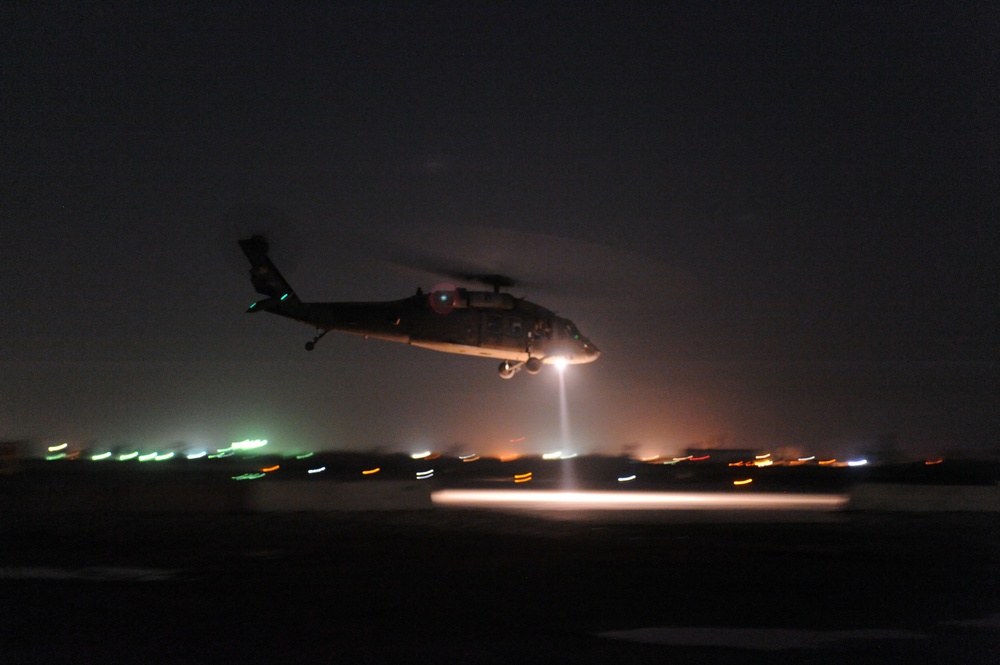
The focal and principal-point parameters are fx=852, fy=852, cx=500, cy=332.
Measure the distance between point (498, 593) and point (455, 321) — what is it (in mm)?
18644

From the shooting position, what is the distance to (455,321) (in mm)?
27828

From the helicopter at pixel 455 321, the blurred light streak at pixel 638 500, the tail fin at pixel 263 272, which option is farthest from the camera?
the tail fin at pixel 263 272

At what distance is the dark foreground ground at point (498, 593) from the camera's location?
24.5 feet

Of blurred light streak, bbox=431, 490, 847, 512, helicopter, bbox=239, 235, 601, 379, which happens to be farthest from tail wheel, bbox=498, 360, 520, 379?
blurred light streak, bbox=431, 490, 847, 512

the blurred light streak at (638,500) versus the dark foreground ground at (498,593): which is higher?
the blurred light streak at (638,500)

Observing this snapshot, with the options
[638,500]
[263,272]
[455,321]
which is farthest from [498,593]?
[263,272]

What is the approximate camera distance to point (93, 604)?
922 cm

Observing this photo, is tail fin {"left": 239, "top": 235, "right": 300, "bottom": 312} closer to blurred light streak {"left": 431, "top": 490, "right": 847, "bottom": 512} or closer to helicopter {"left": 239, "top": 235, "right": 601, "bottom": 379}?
helicopter {"left": 239, "top": 235, "right": 601, "bottom": 379}

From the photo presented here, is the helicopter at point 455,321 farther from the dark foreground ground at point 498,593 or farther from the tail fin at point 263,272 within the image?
the dark foreground ground at point 498,593

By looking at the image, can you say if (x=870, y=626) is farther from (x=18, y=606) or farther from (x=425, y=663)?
(x=18, y=606)

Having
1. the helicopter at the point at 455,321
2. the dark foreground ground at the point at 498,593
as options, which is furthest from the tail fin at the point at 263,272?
the dark foreground ground at the point at 498,593

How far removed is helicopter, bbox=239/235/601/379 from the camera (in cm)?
2753

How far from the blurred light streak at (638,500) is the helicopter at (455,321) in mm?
8323

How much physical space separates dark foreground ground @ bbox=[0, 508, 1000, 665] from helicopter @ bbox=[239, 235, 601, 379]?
42.4ft
